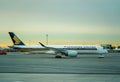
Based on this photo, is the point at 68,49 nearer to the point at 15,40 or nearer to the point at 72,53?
the point at 72,53

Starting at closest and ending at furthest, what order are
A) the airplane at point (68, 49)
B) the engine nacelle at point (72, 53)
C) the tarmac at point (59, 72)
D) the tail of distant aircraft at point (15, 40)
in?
the tarmac at point (59, 72), the engine nacelle at point (72, 53), the airplane at point (68, 49), the tail of distant aircraft at point (15, 40)

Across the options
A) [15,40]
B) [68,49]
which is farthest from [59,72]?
[15,40]

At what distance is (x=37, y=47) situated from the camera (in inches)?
3243

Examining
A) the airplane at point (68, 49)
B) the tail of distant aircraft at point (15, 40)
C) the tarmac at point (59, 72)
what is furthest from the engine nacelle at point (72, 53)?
the tarmac at point (59, 72)

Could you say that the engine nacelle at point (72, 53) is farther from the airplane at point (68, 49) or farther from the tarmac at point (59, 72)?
the tarmac at point (59, 72)

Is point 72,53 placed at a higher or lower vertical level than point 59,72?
higher

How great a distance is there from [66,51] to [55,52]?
3395 millimetres

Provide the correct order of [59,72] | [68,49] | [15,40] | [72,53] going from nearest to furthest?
[59,72]
[72,53]
[68,49]
[15,40]

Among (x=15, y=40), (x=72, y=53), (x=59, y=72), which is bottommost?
(x=59, y=72)

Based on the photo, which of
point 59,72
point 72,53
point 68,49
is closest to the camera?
point 59,72

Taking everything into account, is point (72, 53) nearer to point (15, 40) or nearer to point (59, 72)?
point (15, 40)

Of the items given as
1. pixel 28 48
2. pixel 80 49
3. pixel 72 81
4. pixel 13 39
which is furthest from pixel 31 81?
pixel 13 39

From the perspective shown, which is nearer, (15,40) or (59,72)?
(59,72)

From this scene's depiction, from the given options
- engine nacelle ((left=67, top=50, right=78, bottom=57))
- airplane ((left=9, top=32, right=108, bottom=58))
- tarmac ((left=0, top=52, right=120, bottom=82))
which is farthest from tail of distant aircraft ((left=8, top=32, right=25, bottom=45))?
tarmac ((left=0, top=52, right=120, bottom=82))
